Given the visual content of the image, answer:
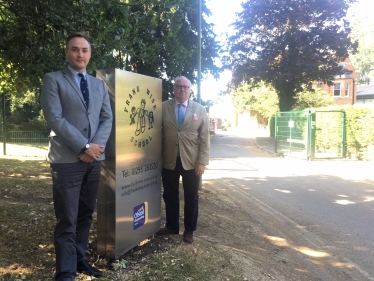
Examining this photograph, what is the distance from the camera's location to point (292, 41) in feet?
80.7

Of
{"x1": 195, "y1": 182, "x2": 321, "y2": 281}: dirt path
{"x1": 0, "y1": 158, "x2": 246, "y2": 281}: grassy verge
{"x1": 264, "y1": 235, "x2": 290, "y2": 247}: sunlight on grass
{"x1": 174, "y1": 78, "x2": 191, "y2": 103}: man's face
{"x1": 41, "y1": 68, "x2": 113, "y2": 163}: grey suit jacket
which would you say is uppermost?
{"x1": 174, "y1": 78, "x2": 191, "y2": 103}: man's face

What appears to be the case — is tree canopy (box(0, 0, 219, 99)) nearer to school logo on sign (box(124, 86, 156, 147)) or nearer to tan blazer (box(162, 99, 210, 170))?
school logo on sign (box(124, 86, 156, 147))

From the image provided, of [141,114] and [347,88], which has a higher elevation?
[347,88]

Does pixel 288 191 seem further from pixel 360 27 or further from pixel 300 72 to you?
pixel 360 27

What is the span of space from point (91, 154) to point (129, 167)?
2.74ft

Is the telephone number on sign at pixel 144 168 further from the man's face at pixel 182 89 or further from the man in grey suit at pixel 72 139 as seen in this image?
the man's face at pixel 182 89

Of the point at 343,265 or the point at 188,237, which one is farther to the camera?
the point at 343,265

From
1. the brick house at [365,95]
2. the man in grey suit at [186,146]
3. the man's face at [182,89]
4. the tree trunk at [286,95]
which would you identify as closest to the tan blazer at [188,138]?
the man in grey suit at [186,146]

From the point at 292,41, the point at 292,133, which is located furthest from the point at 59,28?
the point at 292,41

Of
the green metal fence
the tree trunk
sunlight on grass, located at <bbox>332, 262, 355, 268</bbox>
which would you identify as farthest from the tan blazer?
the tree trunk

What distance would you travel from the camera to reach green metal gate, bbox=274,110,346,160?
1557cm

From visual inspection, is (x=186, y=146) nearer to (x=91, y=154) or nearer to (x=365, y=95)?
(x=91, y=154)

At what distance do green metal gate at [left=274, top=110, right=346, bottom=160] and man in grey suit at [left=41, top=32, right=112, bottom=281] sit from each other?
542 inches

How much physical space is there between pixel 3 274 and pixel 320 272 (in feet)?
11.9
